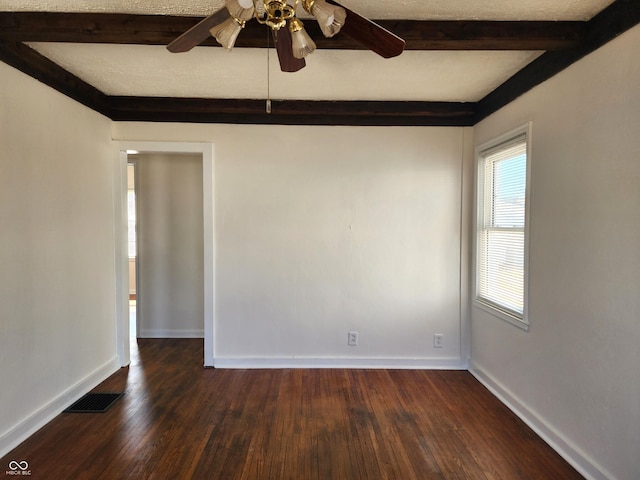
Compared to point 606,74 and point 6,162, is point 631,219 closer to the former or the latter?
point 606,74

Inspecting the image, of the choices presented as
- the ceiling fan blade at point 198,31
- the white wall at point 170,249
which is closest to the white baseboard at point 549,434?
the ceiling fan blade at point 198,31

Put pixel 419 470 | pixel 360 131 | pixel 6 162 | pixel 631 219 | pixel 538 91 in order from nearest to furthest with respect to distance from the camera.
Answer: pixel 631 219 → pixel 419 470 → pixel 6 162 → pixel 538 91 → pixel 360 131

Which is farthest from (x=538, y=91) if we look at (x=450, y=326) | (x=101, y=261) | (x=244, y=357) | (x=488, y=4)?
(x=101, y=261)

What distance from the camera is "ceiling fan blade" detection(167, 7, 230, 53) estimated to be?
1.24 metres

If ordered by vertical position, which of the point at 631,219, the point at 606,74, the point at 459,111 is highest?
the point at 459,111

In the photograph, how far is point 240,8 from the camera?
113 cm

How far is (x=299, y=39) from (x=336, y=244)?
211cm

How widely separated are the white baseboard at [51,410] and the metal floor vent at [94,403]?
0.18 ft

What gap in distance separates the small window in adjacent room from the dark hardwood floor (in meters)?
0.82

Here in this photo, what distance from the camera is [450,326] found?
3230 millimetres

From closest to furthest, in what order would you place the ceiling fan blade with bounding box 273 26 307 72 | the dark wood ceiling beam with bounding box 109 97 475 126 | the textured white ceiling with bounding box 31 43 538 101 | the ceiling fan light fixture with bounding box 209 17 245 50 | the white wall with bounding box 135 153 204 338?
the ceiling fan light fixture with bounding box 209 17 245 50 < the ceiling fan blade with bounding box 273 26 307 72 < the textured white ceiling with bounding box 31 43 538 101 < the dark wood ceiling beam with bounding box 109 97 475 126 < the white wall with bounding box 135 153 204 338

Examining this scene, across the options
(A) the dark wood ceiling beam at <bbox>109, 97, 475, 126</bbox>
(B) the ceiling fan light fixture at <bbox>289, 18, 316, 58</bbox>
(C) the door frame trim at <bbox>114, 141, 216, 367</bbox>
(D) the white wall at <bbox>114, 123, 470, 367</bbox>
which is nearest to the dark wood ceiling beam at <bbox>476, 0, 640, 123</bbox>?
(A) the dark wood ceiling beam at <bbox>109, 97, 475, 126</bbox>

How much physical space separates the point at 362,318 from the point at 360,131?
1852 millimetres

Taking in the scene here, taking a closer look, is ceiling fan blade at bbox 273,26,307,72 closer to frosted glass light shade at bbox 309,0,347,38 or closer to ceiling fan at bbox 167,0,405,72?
ceiling fan at bbox 167,0,405,72
